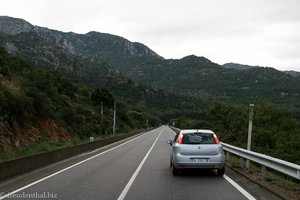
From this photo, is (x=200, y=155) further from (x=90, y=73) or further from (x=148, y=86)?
(x=148, y=86)

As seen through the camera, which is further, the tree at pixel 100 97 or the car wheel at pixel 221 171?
the tree at pixel 100 97

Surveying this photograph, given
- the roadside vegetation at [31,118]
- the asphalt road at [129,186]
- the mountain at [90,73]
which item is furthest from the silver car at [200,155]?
the mountain at [90,73]

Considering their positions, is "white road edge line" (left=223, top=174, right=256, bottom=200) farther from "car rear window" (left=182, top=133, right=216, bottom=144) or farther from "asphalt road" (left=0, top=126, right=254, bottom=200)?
"car rear window" (left=182, top=133, right=216, bottom=144)

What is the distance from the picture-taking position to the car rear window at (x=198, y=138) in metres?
15.2

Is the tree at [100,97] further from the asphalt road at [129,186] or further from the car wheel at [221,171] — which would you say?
the car wheel at [221,171]

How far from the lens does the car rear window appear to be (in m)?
15.2

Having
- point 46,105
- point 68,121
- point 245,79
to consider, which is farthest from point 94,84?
point 46,105

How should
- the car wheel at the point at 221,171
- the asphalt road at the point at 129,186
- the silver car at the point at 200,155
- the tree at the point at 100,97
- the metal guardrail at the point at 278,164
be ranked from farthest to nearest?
the tree at the point at 100,97, the car wheel at the point at 221,171, the silver car at the point at 200,155, the asphalt road at the point at 129,186, the metal guardrail at the point at 278,164

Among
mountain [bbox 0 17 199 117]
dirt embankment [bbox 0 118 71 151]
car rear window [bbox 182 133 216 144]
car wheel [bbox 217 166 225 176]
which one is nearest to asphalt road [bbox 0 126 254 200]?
car wheel [bbox 217 166 225 176]

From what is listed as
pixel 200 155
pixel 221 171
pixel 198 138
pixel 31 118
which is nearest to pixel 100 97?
pixel 31 118

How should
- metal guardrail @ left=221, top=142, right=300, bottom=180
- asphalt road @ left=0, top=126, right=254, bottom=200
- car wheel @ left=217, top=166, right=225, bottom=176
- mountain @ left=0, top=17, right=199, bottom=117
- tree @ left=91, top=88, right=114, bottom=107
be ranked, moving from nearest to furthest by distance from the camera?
metal guardrail @ left=221, top=142, right=300, bottom=180
asphalt road @ left=0, top=126, right=254, bottom=200
car wheel @ left=217, top=166, right=225, bottom=176
tree @ left=91, top=88, right=114, bottom=107
mountain @ left=0, top=17, right=199, bottom=117

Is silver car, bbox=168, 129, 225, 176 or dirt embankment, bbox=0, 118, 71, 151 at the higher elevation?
silver car, bbox=168, 129, 225, 176

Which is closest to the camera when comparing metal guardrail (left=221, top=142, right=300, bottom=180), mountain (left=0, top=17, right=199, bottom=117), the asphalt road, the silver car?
metal guardrail (left=221, top=142, right=300, bottom=180)

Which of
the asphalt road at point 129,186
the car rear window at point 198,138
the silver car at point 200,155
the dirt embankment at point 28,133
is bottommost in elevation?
the dirt embankment at point 28,133
